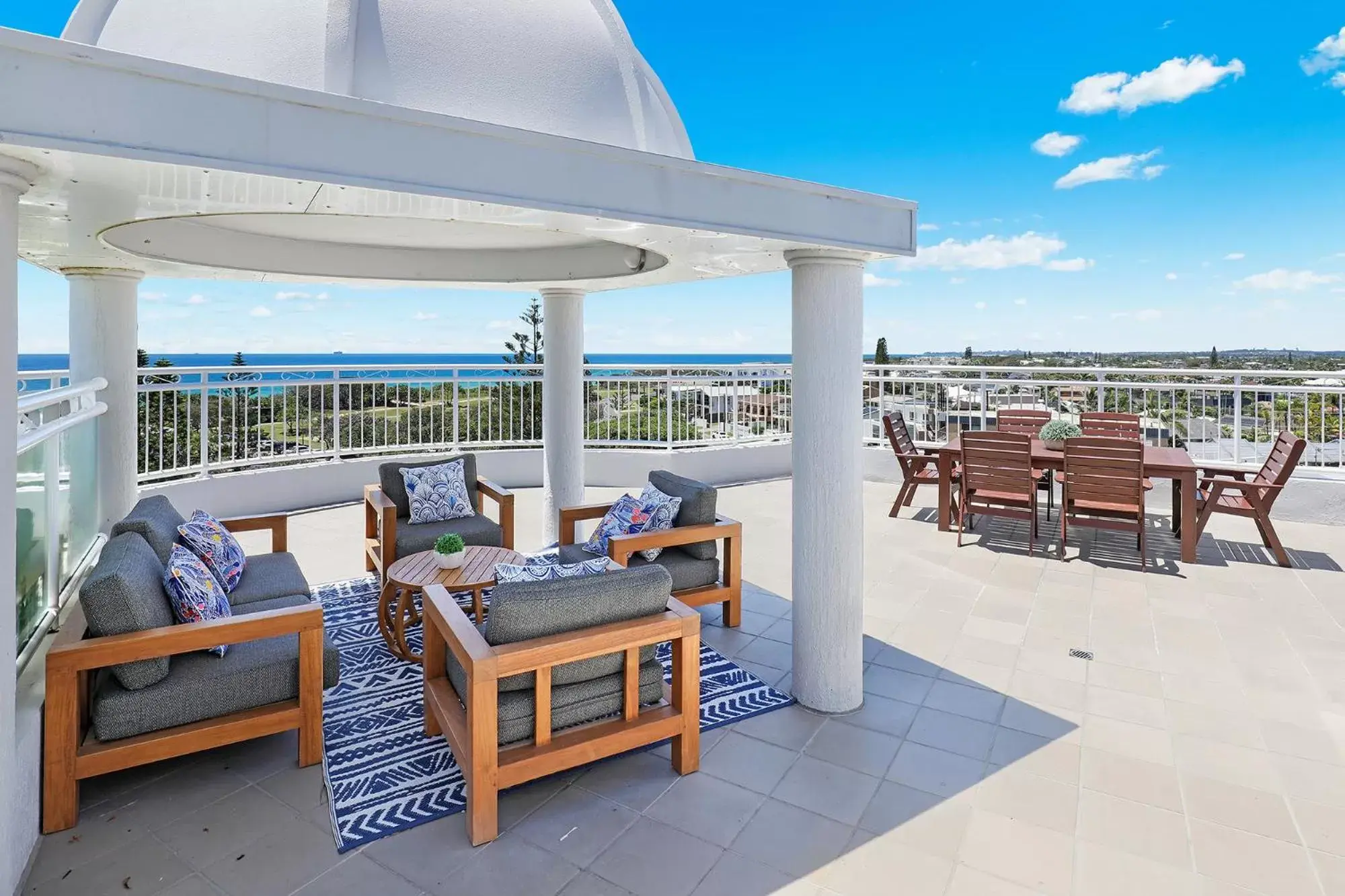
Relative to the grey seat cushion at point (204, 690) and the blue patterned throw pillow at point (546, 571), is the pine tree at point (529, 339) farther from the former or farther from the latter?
the grey seat cushion at point (204, 690)

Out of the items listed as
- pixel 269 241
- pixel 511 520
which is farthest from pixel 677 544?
→ pixel 269 241

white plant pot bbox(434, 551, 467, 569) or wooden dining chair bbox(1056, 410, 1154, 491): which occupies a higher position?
wooden dining chair bbox(1056, 410, 1154, 491)

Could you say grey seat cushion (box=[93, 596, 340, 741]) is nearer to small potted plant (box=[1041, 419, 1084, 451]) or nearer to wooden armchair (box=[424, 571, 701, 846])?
wooden armchair (box=[424, 571, 701, 846])

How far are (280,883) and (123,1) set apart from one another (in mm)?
4254

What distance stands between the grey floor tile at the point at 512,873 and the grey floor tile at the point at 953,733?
169 cm

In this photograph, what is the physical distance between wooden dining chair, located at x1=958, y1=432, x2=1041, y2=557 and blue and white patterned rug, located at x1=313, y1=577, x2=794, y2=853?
3.54 meters

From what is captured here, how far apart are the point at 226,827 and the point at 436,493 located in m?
3.06

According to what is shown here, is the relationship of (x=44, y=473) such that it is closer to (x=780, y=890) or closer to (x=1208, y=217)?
(x=780, y=890)

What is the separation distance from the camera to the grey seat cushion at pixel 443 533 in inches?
192

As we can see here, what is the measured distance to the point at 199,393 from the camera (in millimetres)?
6879

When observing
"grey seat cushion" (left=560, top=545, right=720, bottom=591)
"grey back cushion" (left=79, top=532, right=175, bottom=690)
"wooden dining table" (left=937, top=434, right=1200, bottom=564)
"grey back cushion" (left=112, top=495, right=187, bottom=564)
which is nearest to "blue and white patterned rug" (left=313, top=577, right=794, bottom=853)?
"grey seat cushion" (left=560, top=545, right=720, bottom=591)

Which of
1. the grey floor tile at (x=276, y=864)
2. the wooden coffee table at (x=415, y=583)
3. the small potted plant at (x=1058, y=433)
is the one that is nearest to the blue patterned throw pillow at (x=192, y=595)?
the grey floor tile at (x=276, y=864)

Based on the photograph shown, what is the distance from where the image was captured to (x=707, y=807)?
262 centimetres

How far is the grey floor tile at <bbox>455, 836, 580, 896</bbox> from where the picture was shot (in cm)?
218
